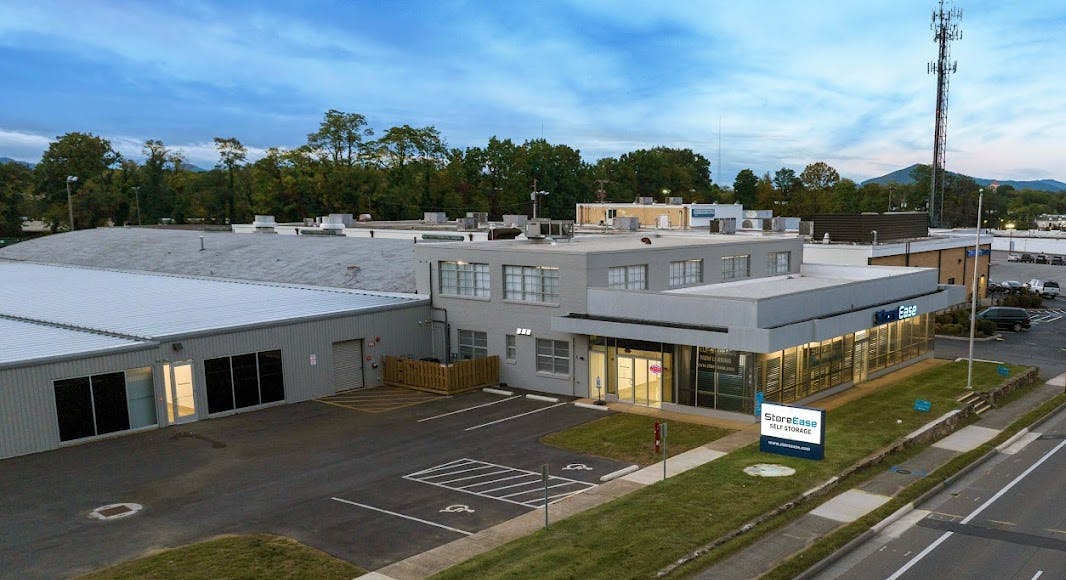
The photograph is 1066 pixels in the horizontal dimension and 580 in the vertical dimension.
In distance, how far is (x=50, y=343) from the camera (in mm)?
30719

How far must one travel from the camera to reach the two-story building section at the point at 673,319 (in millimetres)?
31297

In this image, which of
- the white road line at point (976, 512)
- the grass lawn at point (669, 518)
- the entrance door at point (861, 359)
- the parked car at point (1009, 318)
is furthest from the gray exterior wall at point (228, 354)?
the parked car at point (1009, 318)

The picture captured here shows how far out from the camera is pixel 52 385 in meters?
28.0

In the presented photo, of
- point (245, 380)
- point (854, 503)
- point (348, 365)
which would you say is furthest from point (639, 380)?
point (245, 380)

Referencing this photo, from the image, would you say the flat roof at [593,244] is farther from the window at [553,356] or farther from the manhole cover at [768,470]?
the manhole cover at [768,470]

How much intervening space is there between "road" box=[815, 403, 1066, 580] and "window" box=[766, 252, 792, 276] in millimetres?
20441

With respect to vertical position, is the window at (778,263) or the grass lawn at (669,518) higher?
the window at (778,263)

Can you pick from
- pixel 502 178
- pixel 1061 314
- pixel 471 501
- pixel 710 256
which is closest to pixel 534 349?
pixel 710 256

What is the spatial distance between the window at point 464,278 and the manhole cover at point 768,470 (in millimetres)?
17819

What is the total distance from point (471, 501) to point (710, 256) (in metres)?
23.0

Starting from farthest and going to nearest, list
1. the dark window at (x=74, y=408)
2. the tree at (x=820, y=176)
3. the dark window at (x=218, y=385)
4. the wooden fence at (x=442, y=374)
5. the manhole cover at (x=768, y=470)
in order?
the tree at (x=820, y=176)
the wooden fence at (x=442, y=374)
the dark window at (x=218, y=385)
the dark window at (x=74, y=408)
the manhole cover at (x=768, y=470)

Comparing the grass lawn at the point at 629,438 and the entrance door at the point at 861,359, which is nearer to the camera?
the grass lawn at the point at 629,438

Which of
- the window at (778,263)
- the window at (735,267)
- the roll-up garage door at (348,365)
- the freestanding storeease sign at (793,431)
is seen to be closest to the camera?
the freestanding storeease sign at (793,431)

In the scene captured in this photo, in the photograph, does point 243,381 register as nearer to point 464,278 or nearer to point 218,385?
point 218,385
